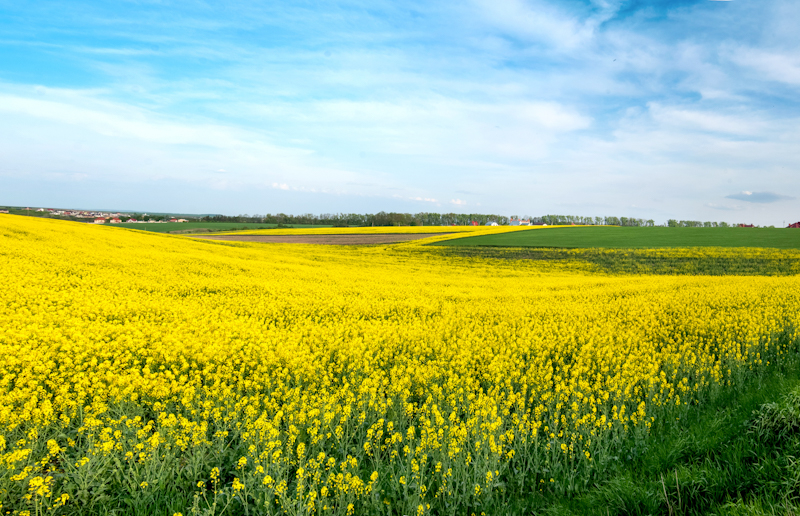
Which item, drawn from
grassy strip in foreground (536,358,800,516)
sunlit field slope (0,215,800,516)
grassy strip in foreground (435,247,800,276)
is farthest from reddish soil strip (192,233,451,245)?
grassy strip in foreground (536,358,800,516)

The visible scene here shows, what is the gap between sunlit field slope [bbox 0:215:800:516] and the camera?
350 cm

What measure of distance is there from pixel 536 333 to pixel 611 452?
4.09 meters

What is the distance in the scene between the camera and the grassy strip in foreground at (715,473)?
10.1 ft

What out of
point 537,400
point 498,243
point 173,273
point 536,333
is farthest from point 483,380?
point 498,243

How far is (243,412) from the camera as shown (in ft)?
16.3

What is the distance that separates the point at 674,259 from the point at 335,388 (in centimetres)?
3510

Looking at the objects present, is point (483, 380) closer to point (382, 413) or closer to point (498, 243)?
point (382, 413)

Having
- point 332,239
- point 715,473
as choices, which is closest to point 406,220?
point 332,239

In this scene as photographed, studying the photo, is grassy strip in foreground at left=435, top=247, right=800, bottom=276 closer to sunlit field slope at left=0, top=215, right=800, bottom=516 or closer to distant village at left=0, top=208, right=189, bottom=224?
sunlit field slope at left=0, top=215, right=800, bottom=516

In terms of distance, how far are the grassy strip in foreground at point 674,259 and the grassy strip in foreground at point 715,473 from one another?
2809 cm

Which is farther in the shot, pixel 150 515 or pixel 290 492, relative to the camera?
pixel 290 492

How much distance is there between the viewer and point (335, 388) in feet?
18.0

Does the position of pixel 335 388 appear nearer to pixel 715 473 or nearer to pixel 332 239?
pixel 715 473

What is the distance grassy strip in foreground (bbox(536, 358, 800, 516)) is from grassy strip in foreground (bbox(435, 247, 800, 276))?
28094 millimetres
